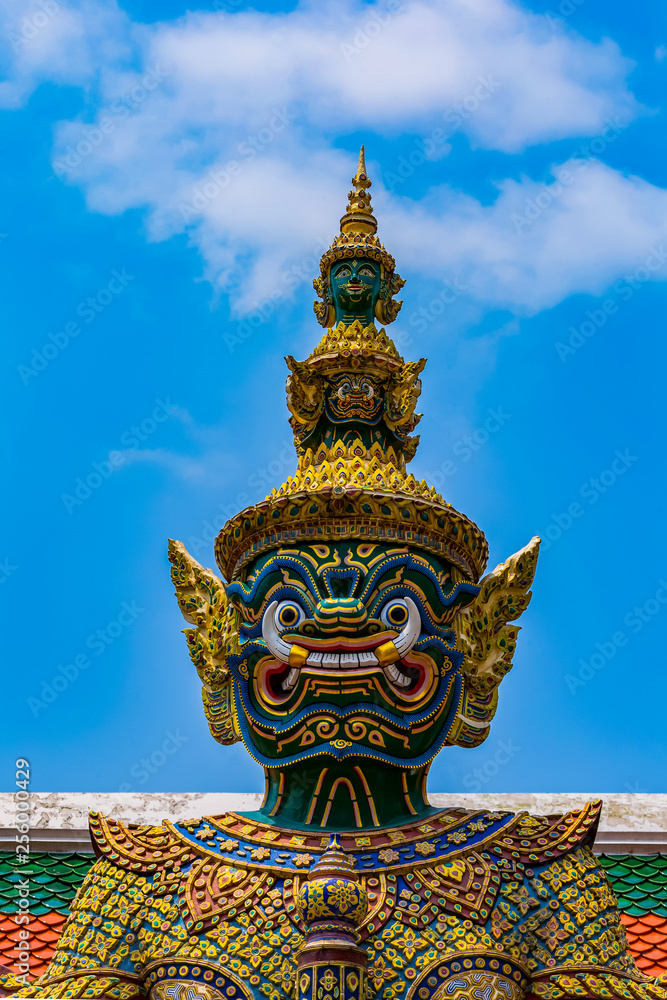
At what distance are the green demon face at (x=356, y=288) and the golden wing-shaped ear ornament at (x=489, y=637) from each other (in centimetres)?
192

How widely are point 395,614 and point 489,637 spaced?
718mm

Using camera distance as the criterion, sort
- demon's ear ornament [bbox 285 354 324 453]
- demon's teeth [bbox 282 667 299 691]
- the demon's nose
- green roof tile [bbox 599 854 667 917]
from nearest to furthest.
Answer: the demon's nose
demon's teeth [bbox 282 667 299 691]
demon's ear ornament [bbox 285 354 324 453]
green roof tile [bbox 599 854 667 917]

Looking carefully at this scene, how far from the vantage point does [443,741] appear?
7.82 m

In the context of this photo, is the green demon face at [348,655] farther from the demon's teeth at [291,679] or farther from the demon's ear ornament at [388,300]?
the demon's ear ornament at [388,300]

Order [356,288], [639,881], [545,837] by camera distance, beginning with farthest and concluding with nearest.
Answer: [639,881] < [356,288] < [545,837]

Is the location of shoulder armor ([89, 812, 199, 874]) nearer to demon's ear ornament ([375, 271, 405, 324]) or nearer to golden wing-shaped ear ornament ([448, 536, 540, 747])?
golden wing-shaped ear ornament ([448, 536, 540, 747])

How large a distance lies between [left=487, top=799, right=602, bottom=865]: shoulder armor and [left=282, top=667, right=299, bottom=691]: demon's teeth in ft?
4.52

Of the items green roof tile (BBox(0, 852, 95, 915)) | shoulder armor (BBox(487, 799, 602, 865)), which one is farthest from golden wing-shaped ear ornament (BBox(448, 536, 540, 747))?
green roof tile (BBox(0, 852, 95, 915))

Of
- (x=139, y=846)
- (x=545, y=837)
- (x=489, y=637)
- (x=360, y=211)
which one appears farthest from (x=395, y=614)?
(x=360, y=211)

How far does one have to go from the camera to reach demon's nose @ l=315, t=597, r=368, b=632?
293 inches

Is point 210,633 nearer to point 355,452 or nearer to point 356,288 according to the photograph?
point 355,452

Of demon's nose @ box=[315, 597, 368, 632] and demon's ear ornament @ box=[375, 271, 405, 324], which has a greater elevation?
demon's ear ornament @ box=[375, 271, 405, 324]

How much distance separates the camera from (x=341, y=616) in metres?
7.43

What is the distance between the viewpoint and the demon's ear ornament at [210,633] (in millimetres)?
8047
